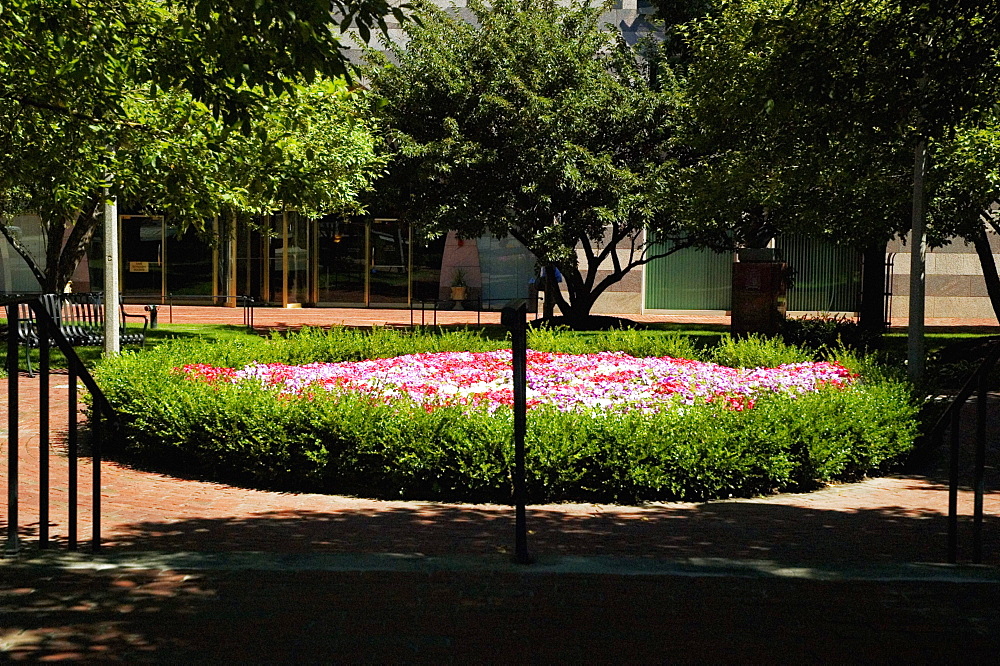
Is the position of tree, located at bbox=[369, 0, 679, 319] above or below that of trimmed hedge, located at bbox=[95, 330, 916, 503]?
above

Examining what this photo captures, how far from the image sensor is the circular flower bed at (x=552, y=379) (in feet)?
31.2

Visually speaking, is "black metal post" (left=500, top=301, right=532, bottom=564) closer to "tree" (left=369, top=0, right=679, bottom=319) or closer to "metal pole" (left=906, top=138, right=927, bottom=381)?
"metal pole" (left=906, top=138, right=927, bottom=381)

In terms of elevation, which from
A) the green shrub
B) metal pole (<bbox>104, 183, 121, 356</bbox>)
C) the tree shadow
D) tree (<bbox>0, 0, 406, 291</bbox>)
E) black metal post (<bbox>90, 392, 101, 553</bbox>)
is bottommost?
the tree shadow

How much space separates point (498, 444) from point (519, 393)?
80.2 inches

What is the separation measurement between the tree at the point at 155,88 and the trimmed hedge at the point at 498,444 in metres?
2.11

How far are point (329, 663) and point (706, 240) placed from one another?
829 inches

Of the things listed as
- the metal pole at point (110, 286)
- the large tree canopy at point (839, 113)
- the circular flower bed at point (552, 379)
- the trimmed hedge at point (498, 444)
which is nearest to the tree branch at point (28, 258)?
the metal pole at point (110, 286)

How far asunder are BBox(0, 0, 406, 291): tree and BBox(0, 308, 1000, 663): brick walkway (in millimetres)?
2663

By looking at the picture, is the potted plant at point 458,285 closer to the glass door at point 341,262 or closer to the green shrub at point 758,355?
the glass door at point 341,262

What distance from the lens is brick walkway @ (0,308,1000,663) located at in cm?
469

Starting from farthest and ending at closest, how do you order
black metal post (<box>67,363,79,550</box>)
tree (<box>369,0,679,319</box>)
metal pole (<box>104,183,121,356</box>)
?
tree (<box>369,0,679,319</box>)
metal pole (<box>104,183,121,356</box>)
black metal post (<box>67,363,79,550</box>)

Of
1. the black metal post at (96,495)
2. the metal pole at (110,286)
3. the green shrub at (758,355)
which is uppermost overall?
the metal pole at (110,286)

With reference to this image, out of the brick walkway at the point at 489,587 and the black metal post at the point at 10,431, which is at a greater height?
the black metal post at the point at 10,431

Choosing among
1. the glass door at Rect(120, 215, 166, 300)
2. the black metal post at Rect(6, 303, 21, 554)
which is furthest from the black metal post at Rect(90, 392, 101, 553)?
the glass door at Rect(120, 215, 166, 300)
